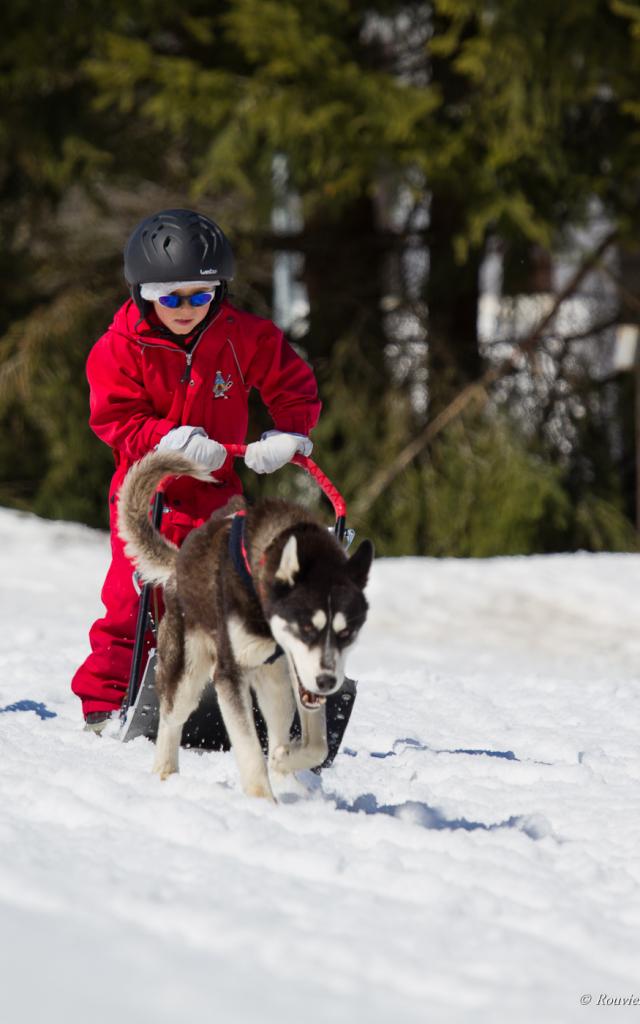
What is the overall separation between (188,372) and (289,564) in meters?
1.14

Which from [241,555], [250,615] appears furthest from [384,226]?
[250,615]

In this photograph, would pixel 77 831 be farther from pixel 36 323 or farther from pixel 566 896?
pixel 36 323

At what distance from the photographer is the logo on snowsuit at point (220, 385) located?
4.55 metres

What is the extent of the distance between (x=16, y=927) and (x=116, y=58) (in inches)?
352

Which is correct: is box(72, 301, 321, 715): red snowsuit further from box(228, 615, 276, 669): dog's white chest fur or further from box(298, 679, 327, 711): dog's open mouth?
box(298, 679, 327, 711): dog's open mouth

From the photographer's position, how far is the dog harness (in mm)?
3803

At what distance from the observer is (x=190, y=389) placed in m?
4.51

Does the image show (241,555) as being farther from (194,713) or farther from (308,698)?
(194,713)

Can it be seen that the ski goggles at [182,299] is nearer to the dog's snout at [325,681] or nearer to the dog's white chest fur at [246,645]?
the dog's white chest fur at [246,645]

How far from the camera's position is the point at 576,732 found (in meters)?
5.69

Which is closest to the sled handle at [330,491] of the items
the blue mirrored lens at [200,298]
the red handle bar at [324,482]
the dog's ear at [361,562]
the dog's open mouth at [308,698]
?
the red handle bar at [324,482]

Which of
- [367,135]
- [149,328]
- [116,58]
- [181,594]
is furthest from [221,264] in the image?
[116,58]

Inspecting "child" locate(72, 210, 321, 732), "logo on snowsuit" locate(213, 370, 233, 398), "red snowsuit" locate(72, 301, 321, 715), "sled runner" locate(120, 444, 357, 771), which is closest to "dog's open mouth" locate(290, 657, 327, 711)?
"sled runner" locate(120, 444, 357, 771)

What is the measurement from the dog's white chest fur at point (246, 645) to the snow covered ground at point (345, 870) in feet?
1.36
